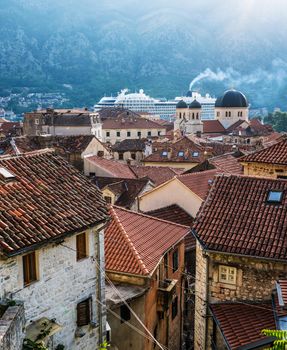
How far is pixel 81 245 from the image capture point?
586 inches

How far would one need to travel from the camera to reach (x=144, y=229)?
21.4 metres

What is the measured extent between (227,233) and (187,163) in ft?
112

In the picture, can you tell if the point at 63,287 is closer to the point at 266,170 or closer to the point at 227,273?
the point at 227,273

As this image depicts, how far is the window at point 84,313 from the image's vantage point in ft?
48.4

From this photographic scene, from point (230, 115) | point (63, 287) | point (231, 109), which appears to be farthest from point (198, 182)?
point (231, 109)

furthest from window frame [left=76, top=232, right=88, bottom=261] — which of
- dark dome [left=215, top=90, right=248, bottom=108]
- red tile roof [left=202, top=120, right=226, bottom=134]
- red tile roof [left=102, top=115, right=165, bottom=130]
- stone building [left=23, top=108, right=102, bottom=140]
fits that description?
dark dome [left=215, top=90, right=248, bottom=108]

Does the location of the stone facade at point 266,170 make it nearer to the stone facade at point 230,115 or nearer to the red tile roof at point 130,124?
the red tile roof at point 130,124

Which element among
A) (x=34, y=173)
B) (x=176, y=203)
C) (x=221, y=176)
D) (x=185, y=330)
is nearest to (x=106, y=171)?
(x=176, y=203)

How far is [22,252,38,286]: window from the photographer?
12672 millimetres

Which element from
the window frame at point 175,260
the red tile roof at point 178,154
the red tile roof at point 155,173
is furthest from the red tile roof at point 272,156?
the red tile roof at point 178,154

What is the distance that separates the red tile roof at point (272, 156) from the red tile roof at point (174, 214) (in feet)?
17.5

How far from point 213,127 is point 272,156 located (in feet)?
297

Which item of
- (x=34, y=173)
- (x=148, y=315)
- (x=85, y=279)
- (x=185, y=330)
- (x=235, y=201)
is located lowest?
(x=185, y=330)

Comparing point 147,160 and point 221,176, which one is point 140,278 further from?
point 147,160
